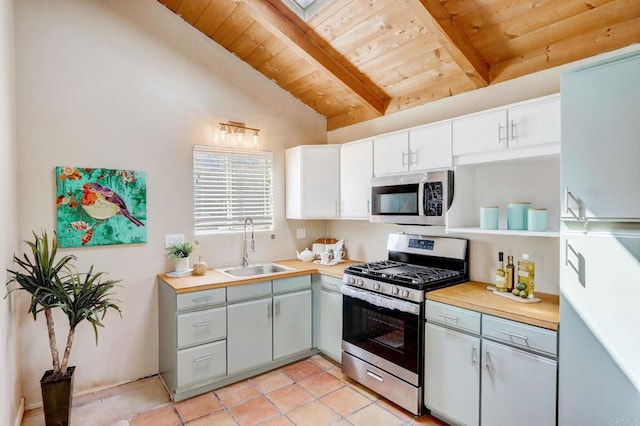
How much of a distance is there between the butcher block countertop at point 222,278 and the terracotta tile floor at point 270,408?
893mm

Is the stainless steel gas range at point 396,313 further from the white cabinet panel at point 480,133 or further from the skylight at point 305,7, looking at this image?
the skylight at point 305,7

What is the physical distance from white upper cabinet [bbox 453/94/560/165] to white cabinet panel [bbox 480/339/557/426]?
1.26m

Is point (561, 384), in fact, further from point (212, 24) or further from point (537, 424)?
point (212, 24)

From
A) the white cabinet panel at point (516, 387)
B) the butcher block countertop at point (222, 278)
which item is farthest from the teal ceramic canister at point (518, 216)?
the butcher block countertop at point (222, 278)

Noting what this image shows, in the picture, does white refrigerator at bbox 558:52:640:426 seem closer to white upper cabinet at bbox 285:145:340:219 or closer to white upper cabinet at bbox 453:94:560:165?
white upper cabinet at bbox 453:94:560:165

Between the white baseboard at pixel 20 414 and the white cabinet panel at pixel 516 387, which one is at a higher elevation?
the white cabinet panel at pixel 516 387

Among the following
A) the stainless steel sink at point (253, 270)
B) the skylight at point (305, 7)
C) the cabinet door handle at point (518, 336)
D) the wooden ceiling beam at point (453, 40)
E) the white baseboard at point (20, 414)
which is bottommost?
the white baseboard at point (20, 414)

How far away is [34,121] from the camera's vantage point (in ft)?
8.44

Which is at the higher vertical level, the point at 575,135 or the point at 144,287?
the point at 575,135

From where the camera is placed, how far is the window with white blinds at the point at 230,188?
11.0 feet

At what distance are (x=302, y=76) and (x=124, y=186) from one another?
202cm

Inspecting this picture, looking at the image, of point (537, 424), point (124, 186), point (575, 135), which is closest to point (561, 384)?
point (537, 424)

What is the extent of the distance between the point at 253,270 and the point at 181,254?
0.78m

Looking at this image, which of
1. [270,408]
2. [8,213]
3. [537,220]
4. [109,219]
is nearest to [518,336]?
[537,220]
